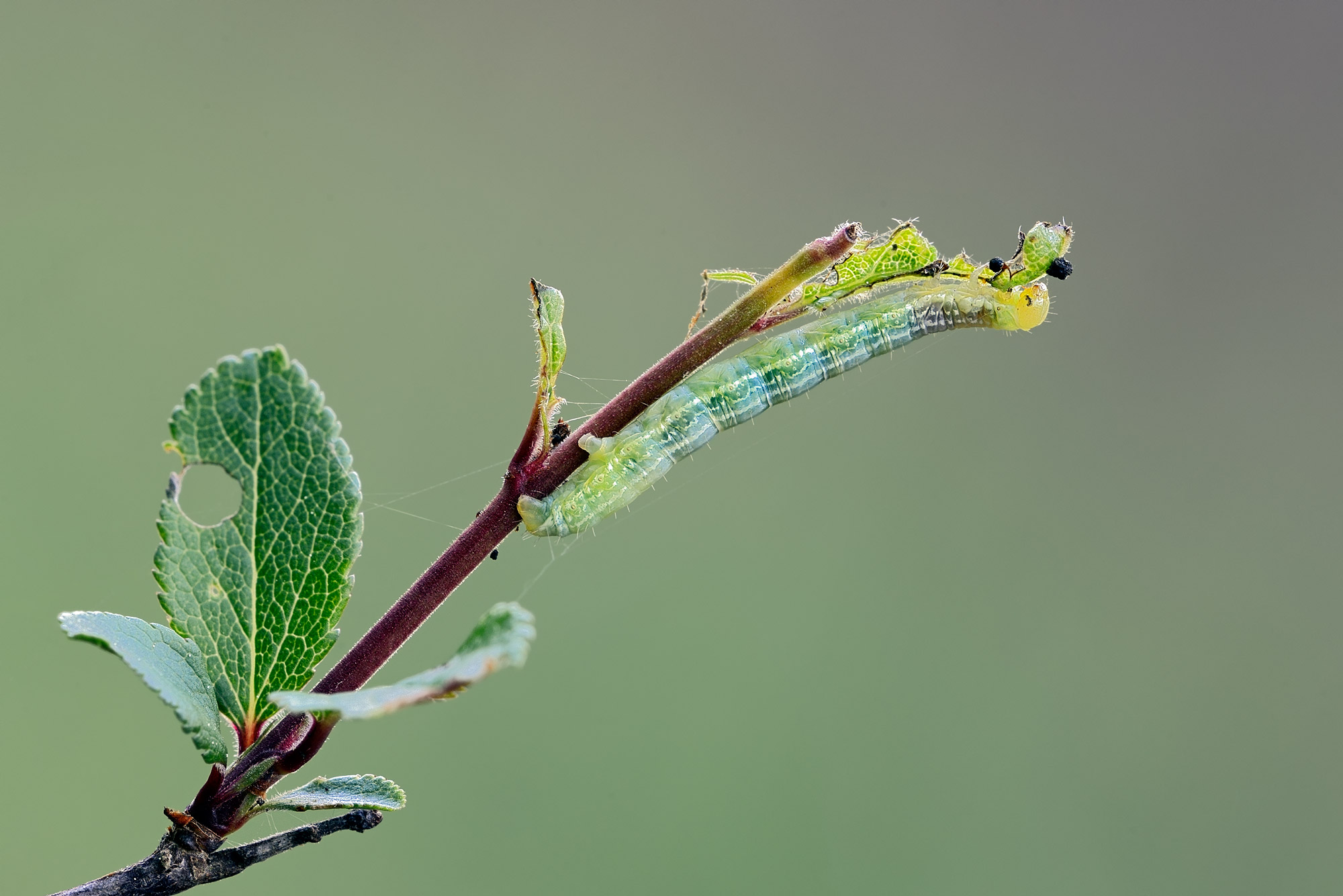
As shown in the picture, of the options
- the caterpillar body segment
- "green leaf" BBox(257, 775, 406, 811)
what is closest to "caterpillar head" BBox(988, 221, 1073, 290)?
the caterpillar body segment

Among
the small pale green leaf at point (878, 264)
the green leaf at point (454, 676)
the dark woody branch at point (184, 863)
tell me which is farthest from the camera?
the small pale green leaf at point (878, 264)

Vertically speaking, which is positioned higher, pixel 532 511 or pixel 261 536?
pixel 532 511

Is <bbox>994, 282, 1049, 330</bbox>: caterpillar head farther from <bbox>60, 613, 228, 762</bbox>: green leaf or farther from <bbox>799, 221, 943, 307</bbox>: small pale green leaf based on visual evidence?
<bbox>60, 613, 228, 762</bbox>: green leaf

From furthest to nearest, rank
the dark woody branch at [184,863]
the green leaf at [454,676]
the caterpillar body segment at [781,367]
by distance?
1. the caterpillar body segment at [781,367]
2. the dark woody branch at [184,863]
3. the green leaf at [454,676]

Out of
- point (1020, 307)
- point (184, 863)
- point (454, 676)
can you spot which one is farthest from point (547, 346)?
point (1020, 307)

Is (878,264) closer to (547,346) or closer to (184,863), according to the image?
(547,346)

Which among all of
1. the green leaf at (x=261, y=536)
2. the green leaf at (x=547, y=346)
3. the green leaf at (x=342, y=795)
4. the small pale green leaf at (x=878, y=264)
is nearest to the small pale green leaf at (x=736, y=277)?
the small pale green leaf at (x=878, y=264)

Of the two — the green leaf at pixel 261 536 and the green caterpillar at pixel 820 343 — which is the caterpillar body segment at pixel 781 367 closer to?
the green caterpillar at pixel 820 343
